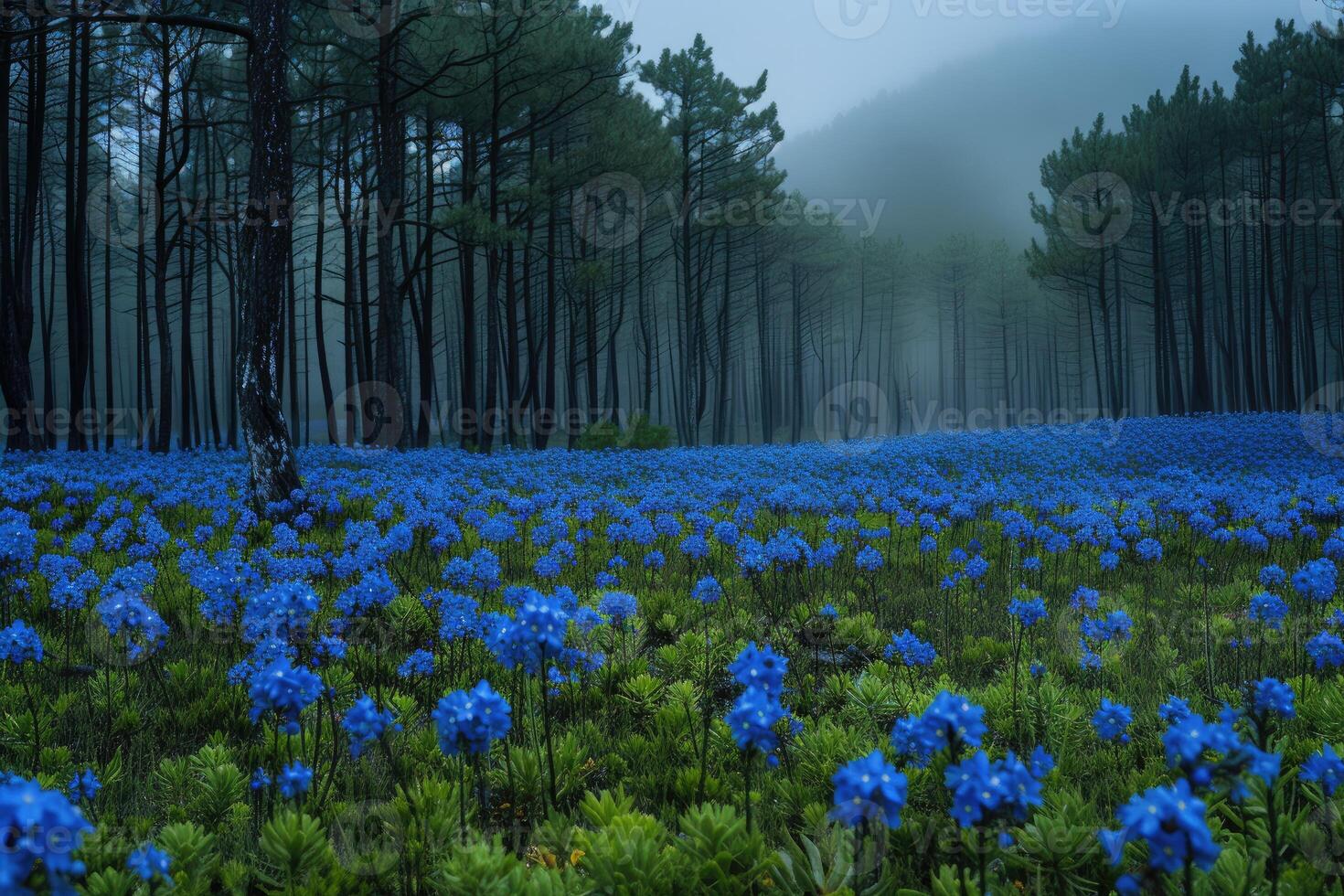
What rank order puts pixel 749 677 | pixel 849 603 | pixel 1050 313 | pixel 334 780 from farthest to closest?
pixel 1050 313 → pixel 849 603 → pixel 334 780 → pixel 749 677

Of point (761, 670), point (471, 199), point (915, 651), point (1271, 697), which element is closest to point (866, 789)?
point (761, 670)

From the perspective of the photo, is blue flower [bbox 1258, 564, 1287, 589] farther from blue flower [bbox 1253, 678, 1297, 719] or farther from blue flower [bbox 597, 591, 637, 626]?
blue flower [bbox 597, 591, 637, 626]

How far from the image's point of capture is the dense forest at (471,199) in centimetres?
1467

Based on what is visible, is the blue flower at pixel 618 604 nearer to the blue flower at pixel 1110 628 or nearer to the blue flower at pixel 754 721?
the blue flower at pixel 754 721

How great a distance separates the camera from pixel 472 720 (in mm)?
Answer: 2080

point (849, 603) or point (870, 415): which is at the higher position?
point (870, 415)

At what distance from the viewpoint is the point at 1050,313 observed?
183ft

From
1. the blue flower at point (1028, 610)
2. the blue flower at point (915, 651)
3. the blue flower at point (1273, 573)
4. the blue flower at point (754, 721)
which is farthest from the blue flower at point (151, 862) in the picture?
the blue flower at point (1273, 573)

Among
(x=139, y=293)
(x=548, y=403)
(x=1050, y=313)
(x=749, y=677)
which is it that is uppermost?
(x=1050, y=313)

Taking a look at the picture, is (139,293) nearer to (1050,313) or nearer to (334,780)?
(334,780)

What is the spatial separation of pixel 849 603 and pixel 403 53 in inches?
817

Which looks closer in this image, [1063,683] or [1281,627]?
[1063,683]

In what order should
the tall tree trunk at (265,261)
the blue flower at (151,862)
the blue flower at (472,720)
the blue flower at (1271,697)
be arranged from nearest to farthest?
1. the blue flower at (151,862)
2. the blue flower at (472,720)
3. the blue flower at (1271,697)
4. the tall tree trunk at (265,261)

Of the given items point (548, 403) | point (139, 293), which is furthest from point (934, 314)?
point (139, 293)
